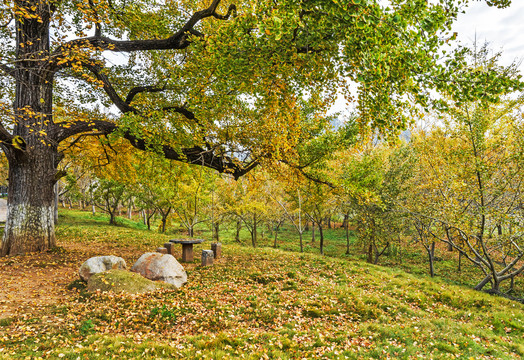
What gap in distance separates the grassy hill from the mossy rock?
0.37 meters

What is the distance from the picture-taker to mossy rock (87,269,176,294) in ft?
27.4

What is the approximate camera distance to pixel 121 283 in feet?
28.1

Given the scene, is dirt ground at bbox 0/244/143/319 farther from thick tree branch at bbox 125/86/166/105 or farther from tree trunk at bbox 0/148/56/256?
thick tree branch at bbox 125/86/166/105

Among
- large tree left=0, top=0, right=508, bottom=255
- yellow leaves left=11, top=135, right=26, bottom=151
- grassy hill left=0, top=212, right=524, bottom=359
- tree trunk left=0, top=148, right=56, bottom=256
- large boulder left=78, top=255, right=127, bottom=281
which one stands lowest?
grassy hill left=0, top=212, right=524, bottom=359

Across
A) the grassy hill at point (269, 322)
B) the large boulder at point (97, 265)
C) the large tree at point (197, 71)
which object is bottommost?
the grassy hill at point (269, 322)

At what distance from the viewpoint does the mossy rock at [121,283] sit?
8.36 meters

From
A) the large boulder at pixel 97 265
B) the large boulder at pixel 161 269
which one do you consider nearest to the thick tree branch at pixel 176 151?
the large boulder at pixel 161 269

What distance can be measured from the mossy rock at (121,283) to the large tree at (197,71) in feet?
15.1

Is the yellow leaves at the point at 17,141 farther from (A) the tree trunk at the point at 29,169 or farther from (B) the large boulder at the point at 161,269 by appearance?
(B) the large boulder at the point at 161,269

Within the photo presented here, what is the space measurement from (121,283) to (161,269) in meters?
1.47

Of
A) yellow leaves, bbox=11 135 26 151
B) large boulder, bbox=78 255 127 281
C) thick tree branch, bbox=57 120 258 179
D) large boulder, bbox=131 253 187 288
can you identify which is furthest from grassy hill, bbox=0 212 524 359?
thick tree branch, bbox=57 120 258 179

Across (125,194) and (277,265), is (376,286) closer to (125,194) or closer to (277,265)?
(277,265)

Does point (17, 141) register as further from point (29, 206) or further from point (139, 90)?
point (139, 90)

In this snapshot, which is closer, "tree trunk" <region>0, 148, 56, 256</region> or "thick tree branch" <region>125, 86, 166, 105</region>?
"tree trunk" <region>0, 148, 56, 256</region>
